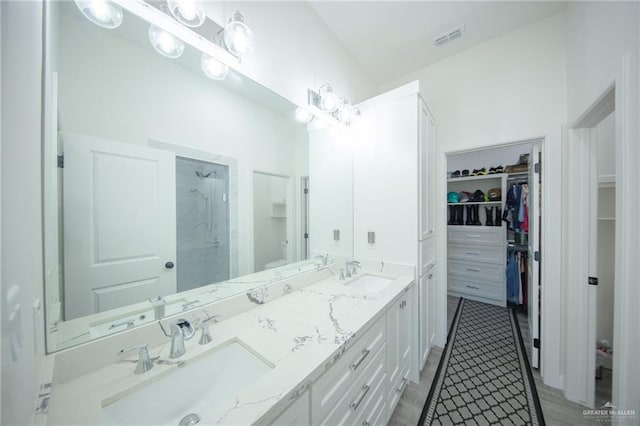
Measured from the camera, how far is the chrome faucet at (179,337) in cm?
82

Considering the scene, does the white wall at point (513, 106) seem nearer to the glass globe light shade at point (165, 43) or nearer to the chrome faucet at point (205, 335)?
the chrome faucet at point (205, 335)

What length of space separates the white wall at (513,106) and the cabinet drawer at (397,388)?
0.81m

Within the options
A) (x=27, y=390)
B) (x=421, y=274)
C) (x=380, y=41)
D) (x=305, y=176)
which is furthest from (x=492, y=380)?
(x=380, y=41)

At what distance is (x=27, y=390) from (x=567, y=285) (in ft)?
8.91

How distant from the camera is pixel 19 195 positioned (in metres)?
0.40

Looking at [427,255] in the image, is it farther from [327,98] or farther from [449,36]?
[449,36]

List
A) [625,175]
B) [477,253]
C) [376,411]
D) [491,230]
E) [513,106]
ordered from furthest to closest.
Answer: [477,253], [491,230], [513,106], [376,411], [625,175]

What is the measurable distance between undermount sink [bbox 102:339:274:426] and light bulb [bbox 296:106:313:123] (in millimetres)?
1455

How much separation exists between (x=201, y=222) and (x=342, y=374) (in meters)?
0.96

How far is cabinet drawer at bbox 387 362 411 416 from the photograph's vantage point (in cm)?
141

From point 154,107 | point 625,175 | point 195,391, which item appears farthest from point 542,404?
point 154,107

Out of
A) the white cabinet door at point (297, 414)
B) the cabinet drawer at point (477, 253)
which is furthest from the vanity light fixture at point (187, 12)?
the cabinet drawer at point (477, 253)

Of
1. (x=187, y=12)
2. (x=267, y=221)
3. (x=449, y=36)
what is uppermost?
(x=449, y=36)

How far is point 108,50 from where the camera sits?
840 mm
